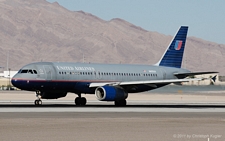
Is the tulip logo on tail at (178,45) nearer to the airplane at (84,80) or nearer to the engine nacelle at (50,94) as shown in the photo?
the airplane at (84,80)

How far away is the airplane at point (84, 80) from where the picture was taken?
54.8m

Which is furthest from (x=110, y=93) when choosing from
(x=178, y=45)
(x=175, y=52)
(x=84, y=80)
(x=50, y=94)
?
(x=178, y=45)

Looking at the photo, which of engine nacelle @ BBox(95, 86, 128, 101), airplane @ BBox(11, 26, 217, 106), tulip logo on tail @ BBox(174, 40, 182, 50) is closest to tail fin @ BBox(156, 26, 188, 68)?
tulip logo on tail @ BBox(174, 40, 182, 50)

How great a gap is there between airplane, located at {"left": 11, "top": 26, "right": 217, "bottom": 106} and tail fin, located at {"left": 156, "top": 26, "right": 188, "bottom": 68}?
361cm

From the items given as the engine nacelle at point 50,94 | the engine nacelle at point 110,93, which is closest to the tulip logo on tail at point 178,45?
the engine nacelle at point 110,93

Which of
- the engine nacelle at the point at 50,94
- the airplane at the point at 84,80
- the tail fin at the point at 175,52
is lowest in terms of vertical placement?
the engine nacelle at the point at 50,94

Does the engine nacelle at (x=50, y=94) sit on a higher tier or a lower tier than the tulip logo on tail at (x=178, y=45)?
lower

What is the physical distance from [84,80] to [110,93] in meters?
4.27

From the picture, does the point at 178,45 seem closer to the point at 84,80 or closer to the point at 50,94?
the point at 84,80
